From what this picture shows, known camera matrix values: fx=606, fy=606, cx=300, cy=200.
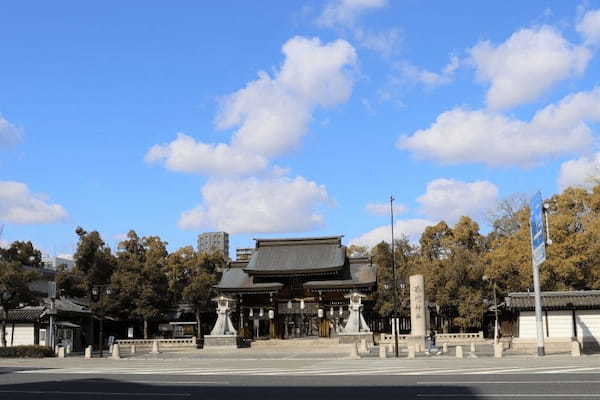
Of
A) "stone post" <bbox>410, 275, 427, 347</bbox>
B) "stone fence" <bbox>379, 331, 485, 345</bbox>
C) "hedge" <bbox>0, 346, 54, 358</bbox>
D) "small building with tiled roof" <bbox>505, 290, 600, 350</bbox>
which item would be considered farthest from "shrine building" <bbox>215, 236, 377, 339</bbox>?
"hedge" <bbox>0, 346, 54, 358</bbox>

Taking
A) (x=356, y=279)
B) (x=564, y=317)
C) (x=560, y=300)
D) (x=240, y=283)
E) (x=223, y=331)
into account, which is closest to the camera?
(x=560, y=300)

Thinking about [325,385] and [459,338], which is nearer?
[325,385]

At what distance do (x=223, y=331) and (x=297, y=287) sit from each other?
29.8 feet

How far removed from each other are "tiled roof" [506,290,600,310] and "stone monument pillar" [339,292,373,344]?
43.4 ft

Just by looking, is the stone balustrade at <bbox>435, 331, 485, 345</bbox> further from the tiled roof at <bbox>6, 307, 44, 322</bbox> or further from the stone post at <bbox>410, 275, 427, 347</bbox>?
the tiled roof at <bbox>6, 307, 44, 322</bbox>

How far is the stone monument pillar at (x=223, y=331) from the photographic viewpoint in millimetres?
49812

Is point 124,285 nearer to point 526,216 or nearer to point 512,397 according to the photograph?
point 526,216

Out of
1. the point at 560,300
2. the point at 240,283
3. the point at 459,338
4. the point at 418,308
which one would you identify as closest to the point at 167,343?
the point at 240,283

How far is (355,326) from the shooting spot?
50188 millimetres

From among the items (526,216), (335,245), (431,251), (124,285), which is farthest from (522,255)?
(124,285)

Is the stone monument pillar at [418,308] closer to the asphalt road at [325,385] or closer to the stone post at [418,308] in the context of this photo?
the stone post at [418,308]

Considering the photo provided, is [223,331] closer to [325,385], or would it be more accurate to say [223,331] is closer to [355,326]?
[355,326]

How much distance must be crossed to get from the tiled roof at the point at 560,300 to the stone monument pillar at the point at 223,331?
73.3 feet

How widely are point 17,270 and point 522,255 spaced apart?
3730 centimetres
